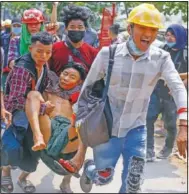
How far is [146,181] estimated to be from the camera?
16.0ft

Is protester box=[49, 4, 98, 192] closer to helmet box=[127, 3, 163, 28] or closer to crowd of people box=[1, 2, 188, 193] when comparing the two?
crowd of people box=[1, 2, 188, 193]

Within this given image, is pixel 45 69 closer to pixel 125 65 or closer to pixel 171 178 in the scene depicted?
pixel 125 65

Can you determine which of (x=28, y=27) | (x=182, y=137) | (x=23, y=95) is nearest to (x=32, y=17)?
(x=28, y=27)

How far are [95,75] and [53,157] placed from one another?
76cm

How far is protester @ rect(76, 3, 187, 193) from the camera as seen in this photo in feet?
11.4

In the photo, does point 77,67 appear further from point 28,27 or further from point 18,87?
point 28,27

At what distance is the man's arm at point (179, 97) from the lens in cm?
331

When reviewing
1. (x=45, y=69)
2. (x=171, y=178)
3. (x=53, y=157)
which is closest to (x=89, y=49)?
(x=45, y=69)

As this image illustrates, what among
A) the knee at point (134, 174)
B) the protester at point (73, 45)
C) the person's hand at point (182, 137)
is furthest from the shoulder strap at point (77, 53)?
the person's hand at point (182, 137)

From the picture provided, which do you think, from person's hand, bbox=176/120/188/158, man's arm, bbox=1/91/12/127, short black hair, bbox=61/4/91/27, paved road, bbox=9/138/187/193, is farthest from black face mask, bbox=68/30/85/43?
person's hand, bbox=176/120/188/158

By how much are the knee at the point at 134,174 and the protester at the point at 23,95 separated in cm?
82

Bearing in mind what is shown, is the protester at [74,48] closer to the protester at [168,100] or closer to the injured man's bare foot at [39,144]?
the injured man's bare foot at [39,144]

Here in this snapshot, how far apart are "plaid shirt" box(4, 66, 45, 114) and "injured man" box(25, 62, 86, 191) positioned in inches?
2.0

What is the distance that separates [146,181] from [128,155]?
1.21 metres
